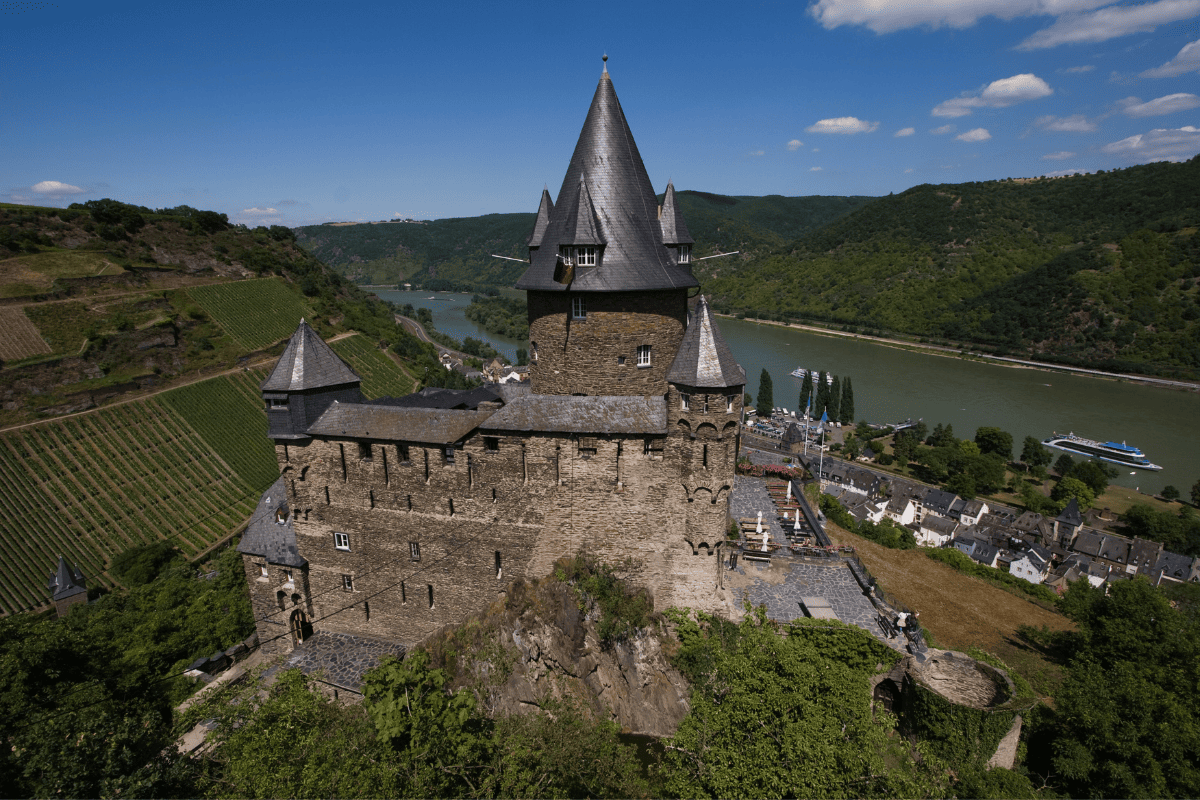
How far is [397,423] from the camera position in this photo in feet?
58.6

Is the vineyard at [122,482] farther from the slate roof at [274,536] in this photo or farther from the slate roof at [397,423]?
the slate roof at [397,423]

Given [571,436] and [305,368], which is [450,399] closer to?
[305,368]

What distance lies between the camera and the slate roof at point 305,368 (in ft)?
59.6

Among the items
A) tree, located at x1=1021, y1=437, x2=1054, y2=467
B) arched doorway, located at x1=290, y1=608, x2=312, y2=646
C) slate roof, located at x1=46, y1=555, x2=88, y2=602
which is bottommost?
tree, located at x1=1021, y1=437, x2=1054, y2=467

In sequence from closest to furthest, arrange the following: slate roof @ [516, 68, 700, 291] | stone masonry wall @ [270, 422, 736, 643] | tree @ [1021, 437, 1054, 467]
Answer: slate roof @ [516, 68, 700, 291], stone masonry wall @ [270, 422, 736, 643], tree @ [1021, 437, 1054, 467]

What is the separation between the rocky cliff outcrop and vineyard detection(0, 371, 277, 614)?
A: 32.4 meters

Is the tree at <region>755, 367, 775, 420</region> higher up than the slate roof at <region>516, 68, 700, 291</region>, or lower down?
lower down

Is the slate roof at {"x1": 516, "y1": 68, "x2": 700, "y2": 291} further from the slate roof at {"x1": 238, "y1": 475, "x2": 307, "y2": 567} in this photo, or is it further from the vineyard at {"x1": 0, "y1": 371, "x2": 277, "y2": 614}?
the vineyard at {"x1": 0, "y1": 371, "x2": 277, "y2": 614}

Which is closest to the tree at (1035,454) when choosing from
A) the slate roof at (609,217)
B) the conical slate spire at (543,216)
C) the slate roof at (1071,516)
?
the slate roof at (1071,516)

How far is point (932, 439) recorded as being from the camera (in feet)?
242

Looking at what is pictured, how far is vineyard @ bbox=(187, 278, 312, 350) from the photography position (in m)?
67.4

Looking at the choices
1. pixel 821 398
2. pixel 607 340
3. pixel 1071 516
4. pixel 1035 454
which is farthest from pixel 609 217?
pixel 821 398

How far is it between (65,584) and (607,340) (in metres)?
36.8

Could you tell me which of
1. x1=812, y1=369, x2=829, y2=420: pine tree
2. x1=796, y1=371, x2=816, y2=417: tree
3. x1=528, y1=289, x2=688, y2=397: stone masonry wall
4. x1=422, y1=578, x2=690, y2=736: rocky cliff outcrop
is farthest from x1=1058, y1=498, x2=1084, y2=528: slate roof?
x1=528, y1=289, x2=688, y2=397: stone masonry wall
